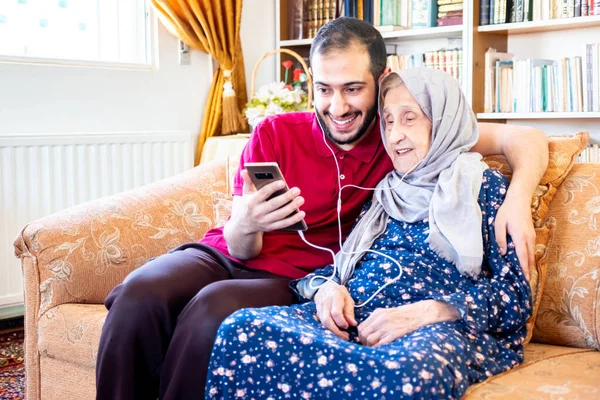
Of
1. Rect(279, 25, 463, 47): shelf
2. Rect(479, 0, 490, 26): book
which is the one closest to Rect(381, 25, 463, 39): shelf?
Rect(279, 25, 463, 47): shelf

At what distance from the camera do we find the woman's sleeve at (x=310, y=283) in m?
1.83

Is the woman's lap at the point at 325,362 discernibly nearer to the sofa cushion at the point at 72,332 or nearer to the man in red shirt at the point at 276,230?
the man in red shirt at the point at 276,230

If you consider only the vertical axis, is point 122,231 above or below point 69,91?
below

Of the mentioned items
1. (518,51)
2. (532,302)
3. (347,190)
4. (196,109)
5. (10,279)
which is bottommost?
(10,279)

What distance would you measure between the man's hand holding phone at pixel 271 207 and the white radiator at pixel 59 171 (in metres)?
1.69

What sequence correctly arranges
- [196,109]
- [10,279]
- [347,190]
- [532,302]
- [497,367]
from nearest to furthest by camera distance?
1. [497,367]
2. [532,302]
3. [347,190]
4. [10,279]
5. [196,109]

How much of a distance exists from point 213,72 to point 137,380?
2.58 meters

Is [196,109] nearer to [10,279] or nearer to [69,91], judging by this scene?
[69,91]

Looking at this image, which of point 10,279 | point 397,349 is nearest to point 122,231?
point 397,349

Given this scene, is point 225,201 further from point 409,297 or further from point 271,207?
point 409,297

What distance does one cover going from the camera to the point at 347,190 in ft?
6.61

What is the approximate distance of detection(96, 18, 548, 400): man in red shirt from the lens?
5.49 ft

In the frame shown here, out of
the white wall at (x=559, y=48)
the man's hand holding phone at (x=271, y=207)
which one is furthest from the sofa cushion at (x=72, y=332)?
the white wall at (x=559, y=48)

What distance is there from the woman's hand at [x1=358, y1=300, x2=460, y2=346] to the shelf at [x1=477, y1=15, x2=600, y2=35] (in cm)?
212
